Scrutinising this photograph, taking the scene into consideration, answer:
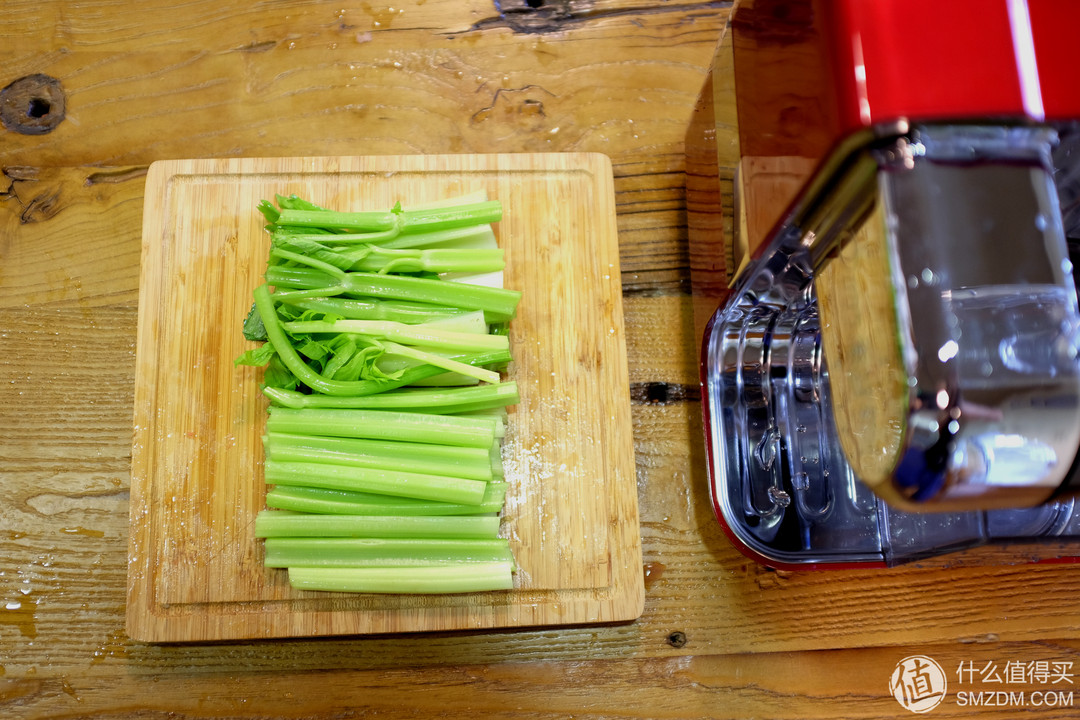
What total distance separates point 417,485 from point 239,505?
44 cm

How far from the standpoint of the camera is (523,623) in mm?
1707

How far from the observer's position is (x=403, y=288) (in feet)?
5.76

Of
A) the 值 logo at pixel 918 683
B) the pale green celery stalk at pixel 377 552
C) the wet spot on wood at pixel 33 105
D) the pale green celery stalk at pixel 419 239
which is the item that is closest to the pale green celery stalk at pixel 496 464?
the pale green celery stalk at pixel 377 552

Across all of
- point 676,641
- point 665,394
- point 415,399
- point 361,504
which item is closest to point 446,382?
point 415,399

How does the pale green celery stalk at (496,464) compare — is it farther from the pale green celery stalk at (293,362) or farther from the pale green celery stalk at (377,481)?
the pale green celery stalk at (293,362)

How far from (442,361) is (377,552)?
0.46 metres

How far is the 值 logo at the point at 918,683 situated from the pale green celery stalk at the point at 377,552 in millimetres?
1012

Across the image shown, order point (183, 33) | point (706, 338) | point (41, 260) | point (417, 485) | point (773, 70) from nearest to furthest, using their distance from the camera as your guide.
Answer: point (773, 70), point (417, 485), point (706, 338), point (41, 260), point (183, 33)

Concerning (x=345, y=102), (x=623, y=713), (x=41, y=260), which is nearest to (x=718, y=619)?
(x=623, y=713)

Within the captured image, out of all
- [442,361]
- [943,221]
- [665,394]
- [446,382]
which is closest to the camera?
[943,221]

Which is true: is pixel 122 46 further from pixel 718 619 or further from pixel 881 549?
pixel 881 549

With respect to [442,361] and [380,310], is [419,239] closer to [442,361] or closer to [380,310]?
[380,310]
